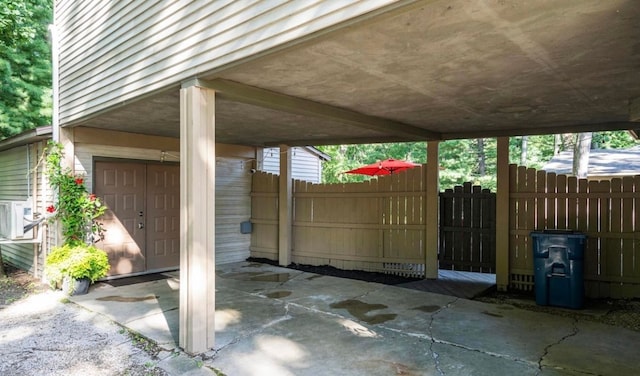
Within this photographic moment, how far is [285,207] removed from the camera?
26.8 feet

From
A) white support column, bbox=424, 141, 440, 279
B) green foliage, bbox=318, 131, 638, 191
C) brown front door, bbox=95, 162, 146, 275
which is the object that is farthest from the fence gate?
green foliage, bbox=318, 131, 638, 191

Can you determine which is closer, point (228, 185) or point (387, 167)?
point (228, 185)

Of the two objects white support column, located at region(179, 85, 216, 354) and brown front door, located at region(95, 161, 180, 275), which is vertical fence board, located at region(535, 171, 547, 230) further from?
brown front door, located at region(95, 161, 180, 275)

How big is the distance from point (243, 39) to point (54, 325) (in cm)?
387

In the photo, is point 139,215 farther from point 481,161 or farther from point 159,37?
point 481,161

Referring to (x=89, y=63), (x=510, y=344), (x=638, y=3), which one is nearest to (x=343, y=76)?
(x=638, y=3)

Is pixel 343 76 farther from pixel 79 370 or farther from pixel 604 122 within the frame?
pixel 604 122

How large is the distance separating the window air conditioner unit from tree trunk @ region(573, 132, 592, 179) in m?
13.0

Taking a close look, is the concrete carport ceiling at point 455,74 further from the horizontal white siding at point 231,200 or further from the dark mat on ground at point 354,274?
the dark mat on ground at point 354,274

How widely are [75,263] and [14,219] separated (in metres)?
1.17

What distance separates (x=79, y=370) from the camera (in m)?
3.36

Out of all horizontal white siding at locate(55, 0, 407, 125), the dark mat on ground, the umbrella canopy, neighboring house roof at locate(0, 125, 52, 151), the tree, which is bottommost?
the dark mat on ground

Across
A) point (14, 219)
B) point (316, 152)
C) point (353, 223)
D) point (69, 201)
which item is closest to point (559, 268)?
point (353, 223)

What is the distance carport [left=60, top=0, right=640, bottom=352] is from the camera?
7.91 feet
